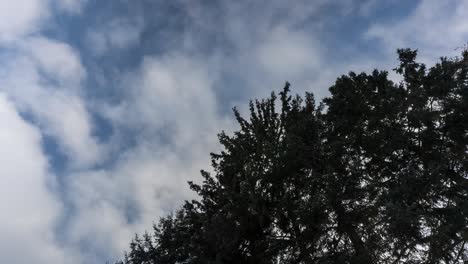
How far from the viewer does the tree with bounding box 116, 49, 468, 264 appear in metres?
12.7

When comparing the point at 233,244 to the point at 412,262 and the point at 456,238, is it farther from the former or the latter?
the point at 456,238

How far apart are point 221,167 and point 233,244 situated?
14.3ft

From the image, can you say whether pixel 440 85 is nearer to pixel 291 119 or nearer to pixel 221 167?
pixel 291 119

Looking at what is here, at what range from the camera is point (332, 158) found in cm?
1498

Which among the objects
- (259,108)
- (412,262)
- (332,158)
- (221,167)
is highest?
(259,108)

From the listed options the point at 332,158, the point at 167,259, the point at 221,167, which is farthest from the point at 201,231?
the point at 332,158

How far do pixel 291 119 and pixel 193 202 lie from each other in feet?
20.8

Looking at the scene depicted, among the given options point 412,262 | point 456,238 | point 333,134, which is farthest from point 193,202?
point 456,238

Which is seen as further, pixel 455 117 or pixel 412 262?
pixel 455 117

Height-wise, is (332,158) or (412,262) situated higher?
(332,158)

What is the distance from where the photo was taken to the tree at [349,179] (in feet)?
41.7

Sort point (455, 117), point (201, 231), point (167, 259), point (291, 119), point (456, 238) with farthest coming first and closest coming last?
point (167, 259) < point (291, 119) < point (201, 231) < point (455, 117) < point (456, 238)

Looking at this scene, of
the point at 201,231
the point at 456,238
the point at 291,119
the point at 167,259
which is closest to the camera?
the point at 456,238

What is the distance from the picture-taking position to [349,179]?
13914 mm
